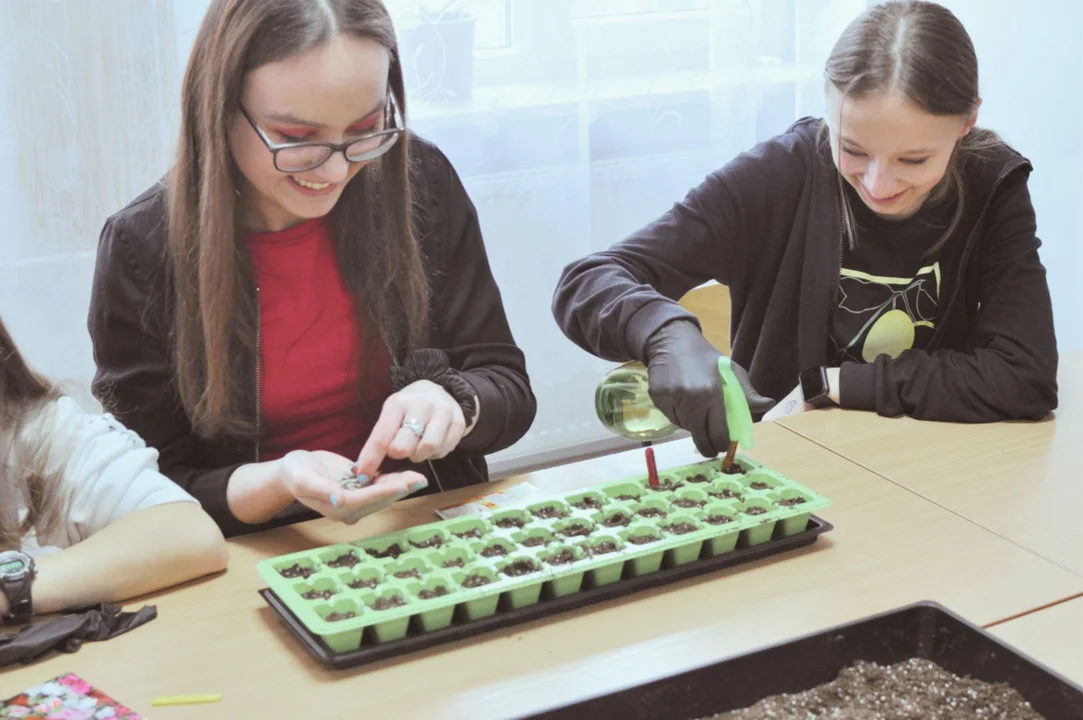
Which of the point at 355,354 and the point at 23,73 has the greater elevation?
the point at 23,73

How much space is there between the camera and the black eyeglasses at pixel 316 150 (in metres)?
1.30

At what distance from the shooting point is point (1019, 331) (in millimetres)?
1652

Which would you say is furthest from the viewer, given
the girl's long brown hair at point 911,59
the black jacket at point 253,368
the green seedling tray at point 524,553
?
the girl's long brown hair at point 911,59

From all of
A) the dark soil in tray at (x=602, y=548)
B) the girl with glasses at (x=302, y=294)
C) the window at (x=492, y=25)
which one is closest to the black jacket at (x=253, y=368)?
the girl with glasses at (x=302, y=294)

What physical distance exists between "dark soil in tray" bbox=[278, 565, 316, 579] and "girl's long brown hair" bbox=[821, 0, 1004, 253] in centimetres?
94

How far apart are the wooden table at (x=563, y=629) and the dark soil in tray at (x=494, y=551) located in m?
0.09

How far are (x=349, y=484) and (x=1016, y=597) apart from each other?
0.67m

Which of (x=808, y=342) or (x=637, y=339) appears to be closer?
(x=637, y=339)

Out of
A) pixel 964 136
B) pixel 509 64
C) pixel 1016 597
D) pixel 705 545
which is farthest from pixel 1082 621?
pixel 509 64

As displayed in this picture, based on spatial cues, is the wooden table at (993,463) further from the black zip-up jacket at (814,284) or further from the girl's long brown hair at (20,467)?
the girl's long brown hair at (20,467)

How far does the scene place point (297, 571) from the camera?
1140 millimetres

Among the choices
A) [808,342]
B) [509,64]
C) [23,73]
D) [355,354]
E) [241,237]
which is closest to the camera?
[241,237]

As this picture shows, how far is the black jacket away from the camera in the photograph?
139 centimetres

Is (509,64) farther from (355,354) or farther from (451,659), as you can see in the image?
(451,659)
